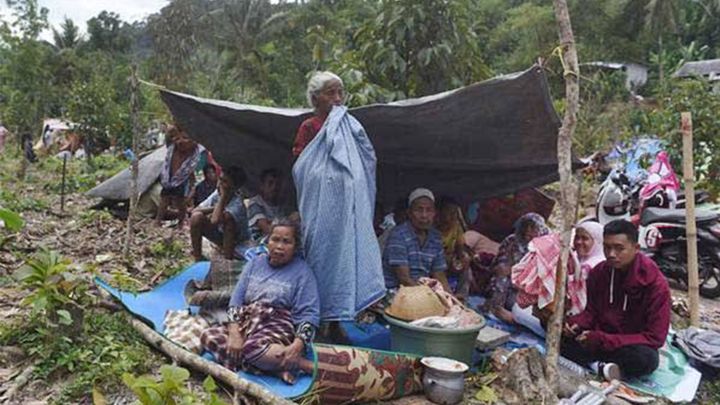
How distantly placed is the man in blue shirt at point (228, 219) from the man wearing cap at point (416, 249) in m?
1.20

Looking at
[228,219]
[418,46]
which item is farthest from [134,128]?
[418,46]

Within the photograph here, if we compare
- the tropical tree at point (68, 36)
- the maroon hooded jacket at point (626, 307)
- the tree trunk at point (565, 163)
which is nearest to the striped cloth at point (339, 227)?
the tree trunk at point (565, 163)

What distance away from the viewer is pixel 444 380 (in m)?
3.03

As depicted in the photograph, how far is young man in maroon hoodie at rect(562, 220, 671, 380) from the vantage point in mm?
3475

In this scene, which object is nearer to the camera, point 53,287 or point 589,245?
point 53,287

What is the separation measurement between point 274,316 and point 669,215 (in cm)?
432

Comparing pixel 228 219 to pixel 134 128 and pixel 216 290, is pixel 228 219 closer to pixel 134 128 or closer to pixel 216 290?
pixel 216 290

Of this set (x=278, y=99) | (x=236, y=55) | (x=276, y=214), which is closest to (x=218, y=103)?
(x=276, y=214)

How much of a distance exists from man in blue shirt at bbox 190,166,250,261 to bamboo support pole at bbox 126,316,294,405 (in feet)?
3.73

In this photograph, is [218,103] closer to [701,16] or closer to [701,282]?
[701,282]

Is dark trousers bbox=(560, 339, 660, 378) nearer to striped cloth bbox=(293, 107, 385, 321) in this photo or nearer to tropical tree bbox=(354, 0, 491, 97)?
striped cloth bbox=(293, 107, 385, 321)

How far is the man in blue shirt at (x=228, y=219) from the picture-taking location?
4.60 m

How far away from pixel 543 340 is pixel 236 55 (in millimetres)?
23668

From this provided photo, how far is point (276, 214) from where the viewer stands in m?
4.62
